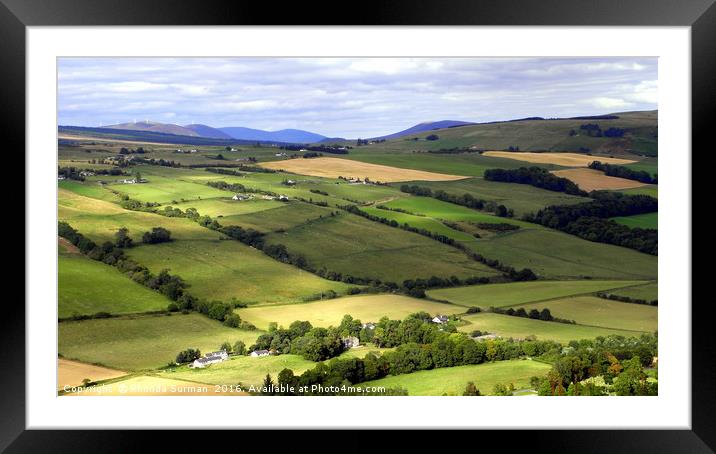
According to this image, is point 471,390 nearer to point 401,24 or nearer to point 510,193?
point 401,24

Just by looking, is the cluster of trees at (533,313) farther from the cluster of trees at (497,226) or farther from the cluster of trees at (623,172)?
the cluster of trees at (623,172)

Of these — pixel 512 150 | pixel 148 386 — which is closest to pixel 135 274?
pixel 148 386

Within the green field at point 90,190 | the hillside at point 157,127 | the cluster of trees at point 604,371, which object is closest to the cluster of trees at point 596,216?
the cluster of trees at point 604,371

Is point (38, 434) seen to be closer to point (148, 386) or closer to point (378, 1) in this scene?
point (148, 386)

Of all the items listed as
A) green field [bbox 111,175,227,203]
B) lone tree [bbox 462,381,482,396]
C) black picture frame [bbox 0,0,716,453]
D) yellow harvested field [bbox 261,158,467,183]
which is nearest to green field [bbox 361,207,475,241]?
yellow harvested field [bbox 261,158,467,183]

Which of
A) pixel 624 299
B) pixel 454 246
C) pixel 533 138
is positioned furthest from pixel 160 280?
pixel 624 299

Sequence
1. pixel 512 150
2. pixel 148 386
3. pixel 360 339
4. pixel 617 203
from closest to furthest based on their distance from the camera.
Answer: pixel 148 386 → pixel 360 339 → pixel 617 203 → pixel 512 150

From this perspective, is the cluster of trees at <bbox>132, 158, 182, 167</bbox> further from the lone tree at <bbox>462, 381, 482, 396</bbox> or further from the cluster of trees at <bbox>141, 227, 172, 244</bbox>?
the lone tree at <bbox>462, 381, 482, 396</bbox>
